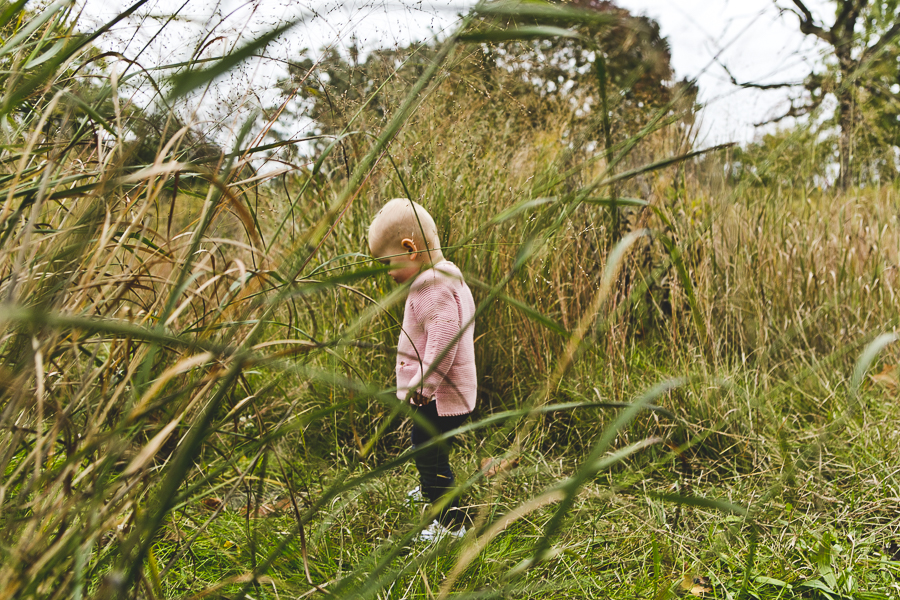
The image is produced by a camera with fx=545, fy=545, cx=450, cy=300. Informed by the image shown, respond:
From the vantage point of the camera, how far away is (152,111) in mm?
1019

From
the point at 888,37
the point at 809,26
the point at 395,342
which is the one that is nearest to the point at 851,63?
the point at 809,26

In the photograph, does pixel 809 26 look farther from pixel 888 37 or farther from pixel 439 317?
pixel 439 317

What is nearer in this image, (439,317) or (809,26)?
(809,26)

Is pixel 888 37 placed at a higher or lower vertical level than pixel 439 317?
higher

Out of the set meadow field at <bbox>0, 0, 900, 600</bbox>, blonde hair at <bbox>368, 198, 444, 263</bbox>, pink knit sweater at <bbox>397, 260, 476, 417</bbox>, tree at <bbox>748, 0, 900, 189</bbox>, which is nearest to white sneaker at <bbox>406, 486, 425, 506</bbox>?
meadow field at <bbox>0, 0, 900, 600</bbox>

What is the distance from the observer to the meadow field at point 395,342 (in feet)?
2.08

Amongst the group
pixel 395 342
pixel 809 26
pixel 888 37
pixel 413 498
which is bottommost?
pixel 413 498

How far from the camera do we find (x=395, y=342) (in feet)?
8.12

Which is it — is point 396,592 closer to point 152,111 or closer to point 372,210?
point 152,111

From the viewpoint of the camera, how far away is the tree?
93cm

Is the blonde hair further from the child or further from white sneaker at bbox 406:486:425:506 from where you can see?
white sneaker at bbox 406:486:425:506

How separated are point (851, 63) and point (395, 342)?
223 centimetres

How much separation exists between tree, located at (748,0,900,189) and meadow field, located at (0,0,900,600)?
148mm

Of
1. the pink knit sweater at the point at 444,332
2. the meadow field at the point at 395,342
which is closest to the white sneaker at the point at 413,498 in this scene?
the meadow field at the point at 395,342
